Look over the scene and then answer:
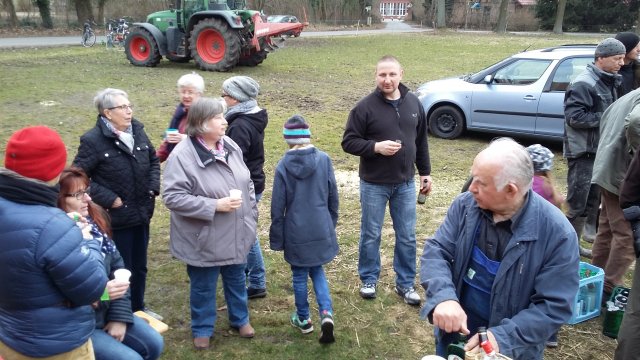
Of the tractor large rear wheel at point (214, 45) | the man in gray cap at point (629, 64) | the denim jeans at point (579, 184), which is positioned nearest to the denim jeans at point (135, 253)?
the denim jeans at point (579, 184)

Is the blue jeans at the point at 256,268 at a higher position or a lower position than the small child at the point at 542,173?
lower

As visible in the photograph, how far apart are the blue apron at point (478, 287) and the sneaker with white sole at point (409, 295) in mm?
1813

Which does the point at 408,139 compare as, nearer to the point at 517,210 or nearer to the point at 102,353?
the point at 517,210

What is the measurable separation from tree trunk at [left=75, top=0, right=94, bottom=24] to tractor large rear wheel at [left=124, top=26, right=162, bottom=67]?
1907 centimetres

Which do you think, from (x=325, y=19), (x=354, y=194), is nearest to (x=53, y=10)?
(x=325, y=19)

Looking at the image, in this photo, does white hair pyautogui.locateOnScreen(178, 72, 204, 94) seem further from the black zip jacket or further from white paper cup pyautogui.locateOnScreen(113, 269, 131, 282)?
white paper cup pyautogui.locateOnScreen(113, 269, 131, 282)

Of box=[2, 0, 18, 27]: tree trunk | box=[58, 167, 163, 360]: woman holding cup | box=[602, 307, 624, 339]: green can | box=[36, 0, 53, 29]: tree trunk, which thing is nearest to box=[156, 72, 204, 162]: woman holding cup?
box=[58, 167, 163, 360]: woman holding cup

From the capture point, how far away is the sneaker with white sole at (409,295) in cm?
422

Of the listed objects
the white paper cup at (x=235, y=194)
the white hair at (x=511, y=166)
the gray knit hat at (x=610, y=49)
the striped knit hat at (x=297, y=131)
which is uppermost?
the gray knit hat at (x=610, y=49)

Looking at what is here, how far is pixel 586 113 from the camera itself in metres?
4.43

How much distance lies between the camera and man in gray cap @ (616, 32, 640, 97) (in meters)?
5.14

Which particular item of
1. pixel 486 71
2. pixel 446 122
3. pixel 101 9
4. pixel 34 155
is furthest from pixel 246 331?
pixel 101 9

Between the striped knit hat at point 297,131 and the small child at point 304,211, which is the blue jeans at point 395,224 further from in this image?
the striped knit hat at point 297,131

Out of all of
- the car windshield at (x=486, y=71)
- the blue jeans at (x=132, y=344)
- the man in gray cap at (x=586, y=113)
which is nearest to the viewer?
the blue jeans at (x=132, y=344)
